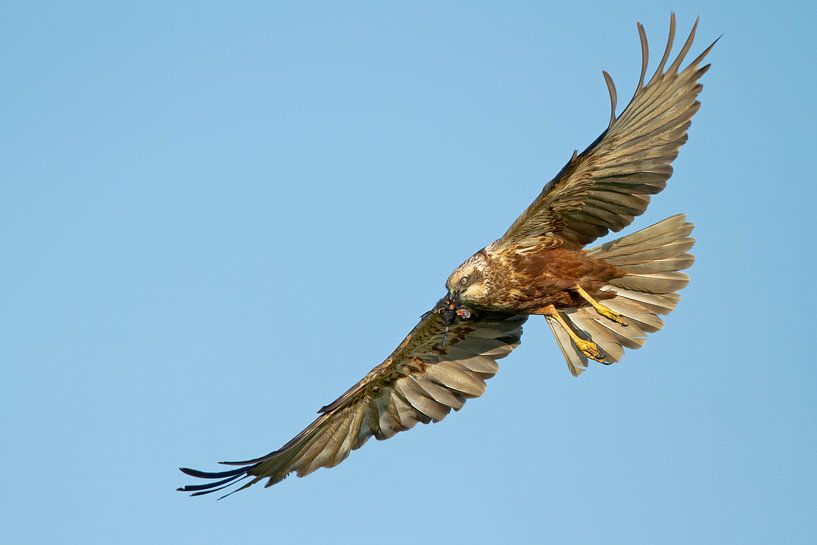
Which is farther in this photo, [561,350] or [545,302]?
[561,350]

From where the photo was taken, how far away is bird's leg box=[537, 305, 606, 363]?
33.4ft

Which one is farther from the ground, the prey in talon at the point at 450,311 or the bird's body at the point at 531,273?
the prey in talon at the point at 450,311

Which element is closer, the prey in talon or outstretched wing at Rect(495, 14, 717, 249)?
outstretched wing at Rect(495, 14, 717, 249)

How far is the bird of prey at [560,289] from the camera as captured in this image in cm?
921

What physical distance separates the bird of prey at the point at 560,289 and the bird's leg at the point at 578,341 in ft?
0.04

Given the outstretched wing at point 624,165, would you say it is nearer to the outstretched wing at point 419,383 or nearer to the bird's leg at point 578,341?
the bird's leg at point 578,341

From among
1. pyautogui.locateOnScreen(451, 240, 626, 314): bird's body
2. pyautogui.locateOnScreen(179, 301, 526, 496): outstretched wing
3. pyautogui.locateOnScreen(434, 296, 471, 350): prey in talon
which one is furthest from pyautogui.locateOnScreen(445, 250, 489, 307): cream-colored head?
pyautogui.locateOnScreen(179, 301, 526, 496): outstretched wing

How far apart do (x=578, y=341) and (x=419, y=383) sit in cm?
169

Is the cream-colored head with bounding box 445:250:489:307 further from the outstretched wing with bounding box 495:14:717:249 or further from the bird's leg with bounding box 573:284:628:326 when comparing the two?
the bird's leg with bounding box 573:284:628:326

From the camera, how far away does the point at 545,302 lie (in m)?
10.1

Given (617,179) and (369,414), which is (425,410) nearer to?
(369,414)

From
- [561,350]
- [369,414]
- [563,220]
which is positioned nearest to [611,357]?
[561,350]

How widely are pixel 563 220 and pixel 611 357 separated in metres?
1.51

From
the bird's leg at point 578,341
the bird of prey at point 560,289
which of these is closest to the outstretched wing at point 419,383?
the bird of prey at point 560,289
